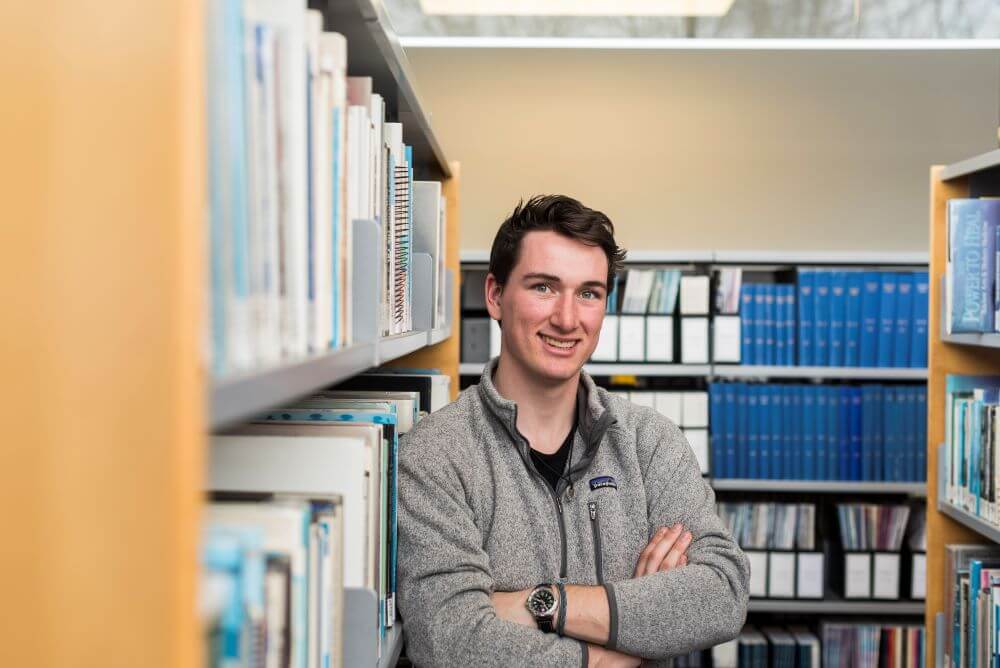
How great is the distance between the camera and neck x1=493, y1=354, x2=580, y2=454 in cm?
165

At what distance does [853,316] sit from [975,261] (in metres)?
1.30

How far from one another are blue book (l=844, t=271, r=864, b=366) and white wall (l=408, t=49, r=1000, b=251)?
66cm

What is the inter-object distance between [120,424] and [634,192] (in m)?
3.54

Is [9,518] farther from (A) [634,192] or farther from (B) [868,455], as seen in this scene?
(A) [634,192]

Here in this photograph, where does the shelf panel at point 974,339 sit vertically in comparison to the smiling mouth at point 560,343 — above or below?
above

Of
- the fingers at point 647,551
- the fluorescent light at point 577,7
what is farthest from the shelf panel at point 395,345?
the fluorescent light at point 577,7

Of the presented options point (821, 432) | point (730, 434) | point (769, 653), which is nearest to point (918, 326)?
point (821, 432)

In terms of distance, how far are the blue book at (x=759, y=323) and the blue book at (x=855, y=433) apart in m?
0.34

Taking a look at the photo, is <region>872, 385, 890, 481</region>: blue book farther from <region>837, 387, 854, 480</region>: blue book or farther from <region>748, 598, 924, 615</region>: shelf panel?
<region>748, 598, 924, 615</region>: shelf panel

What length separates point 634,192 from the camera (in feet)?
12.8

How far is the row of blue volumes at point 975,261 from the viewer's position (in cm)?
193

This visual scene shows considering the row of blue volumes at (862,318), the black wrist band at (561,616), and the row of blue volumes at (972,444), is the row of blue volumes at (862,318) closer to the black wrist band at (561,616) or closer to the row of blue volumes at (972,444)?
the row of blue volumes at (972,444)

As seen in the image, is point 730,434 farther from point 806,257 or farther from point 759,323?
point 806,257

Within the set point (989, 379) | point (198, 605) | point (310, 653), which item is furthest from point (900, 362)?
point (198, 605)
